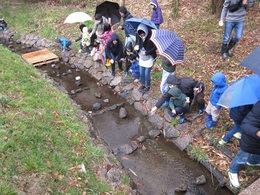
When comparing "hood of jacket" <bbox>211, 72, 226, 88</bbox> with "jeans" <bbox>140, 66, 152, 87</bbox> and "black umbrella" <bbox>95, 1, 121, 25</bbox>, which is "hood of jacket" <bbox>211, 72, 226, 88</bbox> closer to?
"jeans" <bbox>140, 66, 152, 87</bbox>

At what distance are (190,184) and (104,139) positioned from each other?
241 centimetres

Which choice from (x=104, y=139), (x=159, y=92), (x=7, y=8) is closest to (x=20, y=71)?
(x=104, y=139)

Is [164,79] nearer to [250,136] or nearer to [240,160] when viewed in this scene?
[240,160]

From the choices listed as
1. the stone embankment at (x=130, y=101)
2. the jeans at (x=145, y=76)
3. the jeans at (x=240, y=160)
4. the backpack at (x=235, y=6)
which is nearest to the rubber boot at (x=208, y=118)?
the stone embankment at (x=130, y=101)

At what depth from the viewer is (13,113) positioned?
18.5ft

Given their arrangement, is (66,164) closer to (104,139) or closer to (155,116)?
(104,139)

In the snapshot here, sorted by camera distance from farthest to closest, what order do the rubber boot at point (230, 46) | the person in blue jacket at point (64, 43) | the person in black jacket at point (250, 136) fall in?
the person in blue jacket at point (64, 43)
the rubber boot at point (230, 46)
the person in black jacket at point (250, 136)

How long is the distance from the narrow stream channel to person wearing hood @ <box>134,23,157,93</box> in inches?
40.1

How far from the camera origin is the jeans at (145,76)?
24.3 ft

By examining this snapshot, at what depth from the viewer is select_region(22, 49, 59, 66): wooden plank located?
35.0 ft

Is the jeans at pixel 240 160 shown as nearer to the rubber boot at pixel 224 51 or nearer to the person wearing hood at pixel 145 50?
the person wearing hood at pixel 145 50

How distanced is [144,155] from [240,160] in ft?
7.24

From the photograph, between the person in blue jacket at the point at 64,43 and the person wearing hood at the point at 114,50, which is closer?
the person wearing hood at the point at 114,50

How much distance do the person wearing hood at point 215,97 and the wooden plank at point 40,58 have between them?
23.5 feet
